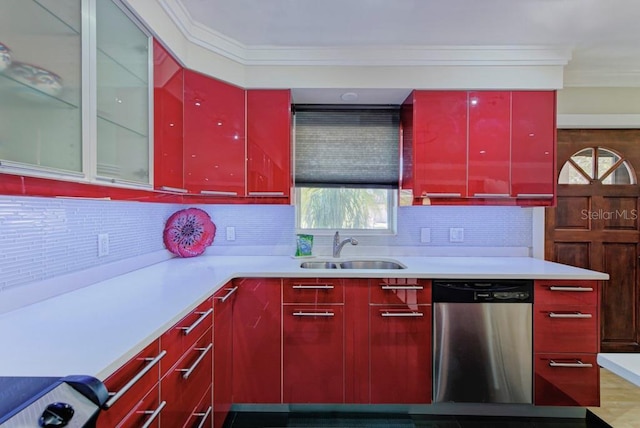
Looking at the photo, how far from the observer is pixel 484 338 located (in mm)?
1938

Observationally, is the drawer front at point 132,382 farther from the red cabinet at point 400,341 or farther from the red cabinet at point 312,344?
the red cabinet at point 400,341

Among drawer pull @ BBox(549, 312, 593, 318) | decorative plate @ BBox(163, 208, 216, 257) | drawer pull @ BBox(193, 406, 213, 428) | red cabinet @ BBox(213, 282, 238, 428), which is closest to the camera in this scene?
drawer pull @ BBox(193, 406, 213, 428)

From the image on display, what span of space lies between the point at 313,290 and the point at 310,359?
0.41 m

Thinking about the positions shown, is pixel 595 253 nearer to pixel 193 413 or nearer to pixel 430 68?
pixel 430 68

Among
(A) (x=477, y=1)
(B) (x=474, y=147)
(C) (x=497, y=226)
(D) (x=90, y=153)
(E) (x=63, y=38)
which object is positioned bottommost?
(C) (x=497, y=226)

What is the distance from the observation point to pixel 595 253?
2.63m

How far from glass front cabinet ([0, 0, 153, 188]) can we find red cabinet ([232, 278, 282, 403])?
0.87 meters

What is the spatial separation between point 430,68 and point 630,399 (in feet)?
8.44

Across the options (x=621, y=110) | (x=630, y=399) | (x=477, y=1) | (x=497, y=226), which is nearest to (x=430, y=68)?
(x=477, y=1)

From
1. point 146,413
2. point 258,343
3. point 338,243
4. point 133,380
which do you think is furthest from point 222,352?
point 338,243

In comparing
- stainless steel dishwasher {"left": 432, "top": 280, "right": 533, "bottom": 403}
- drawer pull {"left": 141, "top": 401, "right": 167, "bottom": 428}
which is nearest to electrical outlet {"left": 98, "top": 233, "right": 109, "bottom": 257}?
drawer pull {"left": 141, "top": 401, "right": 167, "bottom": 428}

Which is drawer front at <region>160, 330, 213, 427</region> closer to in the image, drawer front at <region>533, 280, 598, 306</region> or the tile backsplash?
the tile backsplash

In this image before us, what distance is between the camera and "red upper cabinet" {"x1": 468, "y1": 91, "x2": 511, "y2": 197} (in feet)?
7.26

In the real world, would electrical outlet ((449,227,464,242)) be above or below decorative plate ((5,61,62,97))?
below
